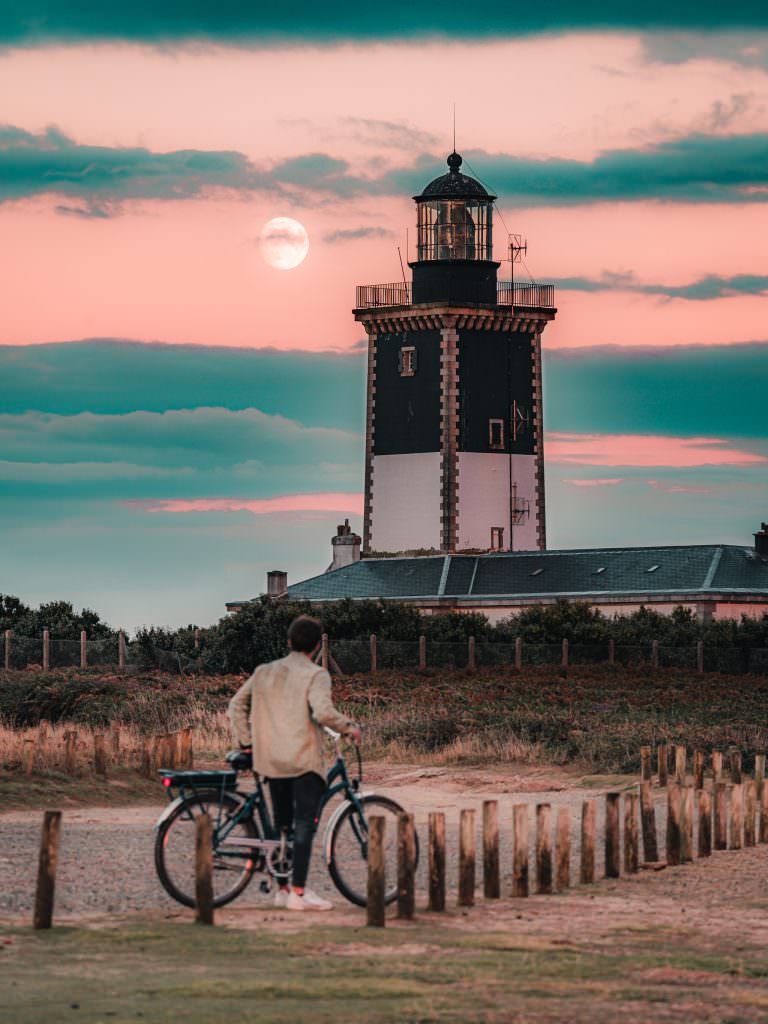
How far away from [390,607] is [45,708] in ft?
87.0

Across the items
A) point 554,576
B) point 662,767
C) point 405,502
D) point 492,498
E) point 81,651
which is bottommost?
point 662,767

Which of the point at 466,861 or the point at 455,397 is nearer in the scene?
the point at 466,861

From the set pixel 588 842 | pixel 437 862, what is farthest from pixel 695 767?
pixel 437 862

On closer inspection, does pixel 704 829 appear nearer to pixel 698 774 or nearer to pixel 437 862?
pixel 698 774

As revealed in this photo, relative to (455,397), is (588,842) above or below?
below

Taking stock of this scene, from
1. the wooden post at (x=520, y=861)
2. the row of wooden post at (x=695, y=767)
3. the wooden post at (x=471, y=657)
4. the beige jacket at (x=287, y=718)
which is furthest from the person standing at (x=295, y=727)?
the wooden post at (x=471, y=657)

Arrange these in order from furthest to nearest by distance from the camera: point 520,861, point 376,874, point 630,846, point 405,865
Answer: point 630,846 < point 520,861 < point 405,865 < point 376,874

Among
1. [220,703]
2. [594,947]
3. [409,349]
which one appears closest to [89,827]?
[594,947]

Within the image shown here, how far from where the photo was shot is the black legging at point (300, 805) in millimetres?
13812

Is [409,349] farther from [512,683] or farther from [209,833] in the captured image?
[209,833]

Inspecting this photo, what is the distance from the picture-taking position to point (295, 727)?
13.7 m

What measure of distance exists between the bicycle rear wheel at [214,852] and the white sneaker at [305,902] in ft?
1.20

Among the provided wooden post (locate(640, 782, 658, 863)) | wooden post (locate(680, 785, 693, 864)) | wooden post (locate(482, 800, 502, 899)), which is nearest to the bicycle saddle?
wooden post (locate(482, 800, 502, 899))

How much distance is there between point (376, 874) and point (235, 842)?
4.16 ft
